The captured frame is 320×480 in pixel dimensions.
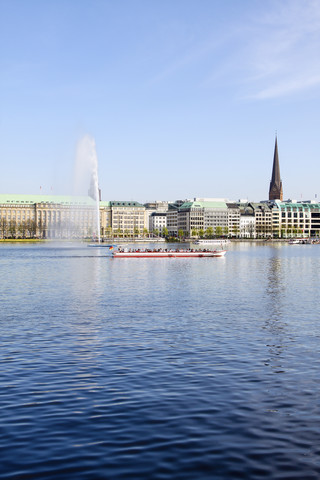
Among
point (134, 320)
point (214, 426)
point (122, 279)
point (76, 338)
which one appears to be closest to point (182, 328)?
point (134, 320)

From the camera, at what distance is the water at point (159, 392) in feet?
40.3

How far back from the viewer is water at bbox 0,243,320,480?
12.3 meters

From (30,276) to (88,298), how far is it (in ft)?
72.5

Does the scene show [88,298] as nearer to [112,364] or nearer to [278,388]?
[112,364]

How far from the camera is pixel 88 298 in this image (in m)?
41.9

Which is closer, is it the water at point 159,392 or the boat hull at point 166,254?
the water at point 159,392

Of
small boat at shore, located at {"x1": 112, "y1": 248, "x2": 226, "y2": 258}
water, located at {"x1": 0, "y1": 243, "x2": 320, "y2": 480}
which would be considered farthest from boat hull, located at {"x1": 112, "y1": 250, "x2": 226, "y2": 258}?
water, located at {"x1": 0, "y1": 243, "x2": 320, "y2": 480}

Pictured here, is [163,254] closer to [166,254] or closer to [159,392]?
[166,254]

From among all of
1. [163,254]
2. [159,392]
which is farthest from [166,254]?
[159,392]

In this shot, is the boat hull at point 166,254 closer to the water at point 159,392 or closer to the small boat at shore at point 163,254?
the small boat at shore at point 163,254

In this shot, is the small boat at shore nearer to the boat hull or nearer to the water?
the boat hull

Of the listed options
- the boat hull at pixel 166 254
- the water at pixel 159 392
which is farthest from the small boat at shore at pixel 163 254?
the water at pixel 159 392

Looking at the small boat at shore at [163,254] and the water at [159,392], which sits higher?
the small boat at shore at [163,254]

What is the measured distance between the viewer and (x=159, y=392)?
17.3 m
